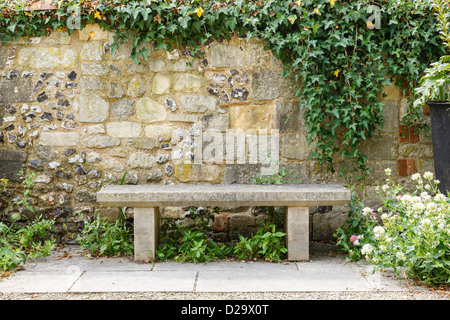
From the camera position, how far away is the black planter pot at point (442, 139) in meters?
4.02

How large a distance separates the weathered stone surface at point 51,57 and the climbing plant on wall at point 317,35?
0.16m

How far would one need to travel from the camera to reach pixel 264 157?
4.51 m

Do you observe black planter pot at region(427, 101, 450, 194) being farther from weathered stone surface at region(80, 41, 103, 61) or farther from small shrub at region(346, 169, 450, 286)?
weathered stone surface at region(80, 41, 103, 61)

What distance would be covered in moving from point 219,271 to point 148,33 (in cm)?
219

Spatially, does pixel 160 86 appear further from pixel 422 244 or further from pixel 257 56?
pixel 422 244

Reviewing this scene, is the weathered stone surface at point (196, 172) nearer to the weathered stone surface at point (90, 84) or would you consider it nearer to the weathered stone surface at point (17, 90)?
the weathered stone surface at point (90, 84)

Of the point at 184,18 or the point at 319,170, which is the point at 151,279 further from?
the point at 184,18

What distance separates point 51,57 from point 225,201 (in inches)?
84.2

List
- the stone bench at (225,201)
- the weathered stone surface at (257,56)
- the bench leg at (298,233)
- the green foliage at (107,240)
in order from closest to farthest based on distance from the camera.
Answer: the stone bench at (225,201), the bench leg at (298,233), the green foliage at (107,240), the weathered stone surface at (257,56)

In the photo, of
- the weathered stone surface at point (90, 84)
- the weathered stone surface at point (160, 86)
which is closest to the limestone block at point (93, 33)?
the weathered stone surface at point (90, 84)

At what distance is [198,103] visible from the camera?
4484 mm

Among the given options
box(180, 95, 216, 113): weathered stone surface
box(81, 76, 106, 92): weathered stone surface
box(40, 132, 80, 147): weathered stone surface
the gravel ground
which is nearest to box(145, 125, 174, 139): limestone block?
box(180, 95, 216, 113): weathered stone surface

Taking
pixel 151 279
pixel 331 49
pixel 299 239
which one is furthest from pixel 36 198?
pixel 331 49

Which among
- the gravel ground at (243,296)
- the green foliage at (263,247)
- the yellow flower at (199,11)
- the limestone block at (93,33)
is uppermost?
the yellow flower at (199,11)
